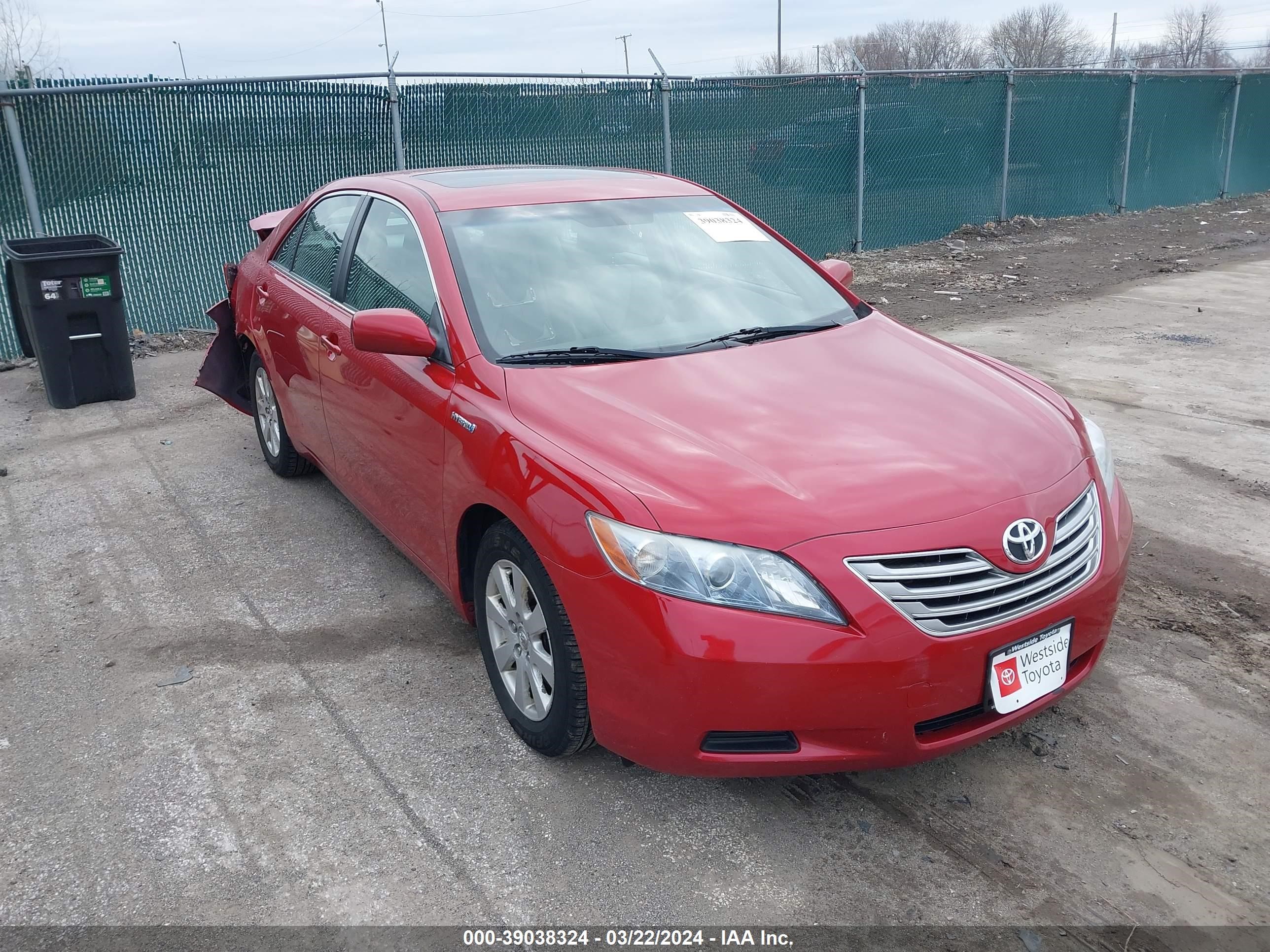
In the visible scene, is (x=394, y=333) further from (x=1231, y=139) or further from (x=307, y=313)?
(x=1231, y=139)

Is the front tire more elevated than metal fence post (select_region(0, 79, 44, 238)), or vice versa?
metal fence post (select_region(0, 79, 44, 238))

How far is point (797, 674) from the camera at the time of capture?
249cm

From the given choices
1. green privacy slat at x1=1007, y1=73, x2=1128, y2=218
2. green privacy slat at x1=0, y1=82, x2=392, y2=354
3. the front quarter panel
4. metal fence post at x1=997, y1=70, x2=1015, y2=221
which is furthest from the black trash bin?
green privacy slat at x1=1007, y1=73, x2=1128, y2=218

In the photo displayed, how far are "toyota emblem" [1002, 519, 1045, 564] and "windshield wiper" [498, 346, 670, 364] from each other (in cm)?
129

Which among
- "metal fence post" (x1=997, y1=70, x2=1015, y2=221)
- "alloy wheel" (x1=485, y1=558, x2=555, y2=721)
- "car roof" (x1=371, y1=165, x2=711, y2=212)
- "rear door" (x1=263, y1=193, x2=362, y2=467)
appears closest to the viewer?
"alloy wheel" (x1=485, y1=558, x2=555, y2=721)

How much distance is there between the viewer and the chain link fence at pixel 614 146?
9039 mm

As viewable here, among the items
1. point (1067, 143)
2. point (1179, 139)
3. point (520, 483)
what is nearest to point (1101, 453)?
point (520, 483)

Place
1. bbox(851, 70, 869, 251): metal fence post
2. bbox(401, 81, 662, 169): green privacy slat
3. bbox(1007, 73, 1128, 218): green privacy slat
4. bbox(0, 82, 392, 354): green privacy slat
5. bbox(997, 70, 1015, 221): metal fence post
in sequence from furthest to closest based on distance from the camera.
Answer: bbox(1007, 73, 1128, 218): green privacy slat → bbox(997, 70, 1015, 221): metal fence post → bbox(851, 70, 869, 251): metal fence post → bbox(401, 81, 662, 169): green privacy slat → bbox(0, 82, 392, 354): green privacy slat

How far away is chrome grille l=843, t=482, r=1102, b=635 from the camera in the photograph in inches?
99.9

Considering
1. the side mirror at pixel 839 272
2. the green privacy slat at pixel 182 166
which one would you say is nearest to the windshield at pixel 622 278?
the side mirror at pixel 839 272

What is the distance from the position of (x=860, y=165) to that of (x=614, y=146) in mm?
3423

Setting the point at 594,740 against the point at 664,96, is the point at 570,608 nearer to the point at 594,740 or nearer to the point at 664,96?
the point at 594,740

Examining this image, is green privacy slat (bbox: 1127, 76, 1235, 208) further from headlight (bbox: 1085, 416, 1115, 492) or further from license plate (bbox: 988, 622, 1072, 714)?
license plate (bbox: 988, 622, 1072, 714)

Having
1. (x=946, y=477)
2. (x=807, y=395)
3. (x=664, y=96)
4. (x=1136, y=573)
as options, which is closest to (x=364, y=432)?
(x=807, y=395)
